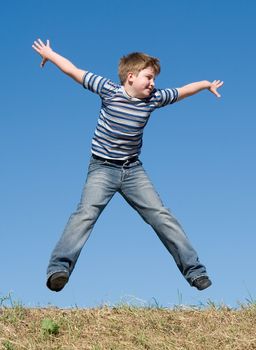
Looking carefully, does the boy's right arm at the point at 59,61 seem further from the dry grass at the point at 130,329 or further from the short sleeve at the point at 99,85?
the dry grass at the point at 130,329

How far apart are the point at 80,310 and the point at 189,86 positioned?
304 centimetres

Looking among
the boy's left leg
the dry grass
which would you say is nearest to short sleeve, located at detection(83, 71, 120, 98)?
the boy's left leg

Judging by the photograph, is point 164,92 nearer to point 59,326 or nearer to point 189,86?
point 189,86

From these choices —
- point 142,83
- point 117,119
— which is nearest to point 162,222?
point 117,119

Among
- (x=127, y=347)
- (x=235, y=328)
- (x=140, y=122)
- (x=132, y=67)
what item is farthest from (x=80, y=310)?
(x=132, y=67)

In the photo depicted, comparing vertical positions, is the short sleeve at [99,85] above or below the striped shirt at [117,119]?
above

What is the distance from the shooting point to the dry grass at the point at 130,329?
6867 millimetres

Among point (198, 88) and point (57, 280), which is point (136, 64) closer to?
point (198, 88)

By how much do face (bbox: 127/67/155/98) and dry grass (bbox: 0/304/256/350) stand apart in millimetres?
2505

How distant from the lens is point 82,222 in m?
7.68

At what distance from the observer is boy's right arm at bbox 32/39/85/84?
7980 mm

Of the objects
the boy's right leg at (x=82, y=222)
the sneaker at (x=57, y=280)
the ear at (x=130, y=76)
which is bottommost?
the sneaker at (x=57, y=280)

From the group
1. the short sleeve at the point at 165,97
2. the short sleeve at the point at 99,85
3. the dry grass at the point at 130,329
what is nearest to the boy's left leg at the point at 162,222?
the dry grass at the point at 130,329

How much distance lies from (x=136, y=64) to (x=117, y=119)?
0.69 metres
